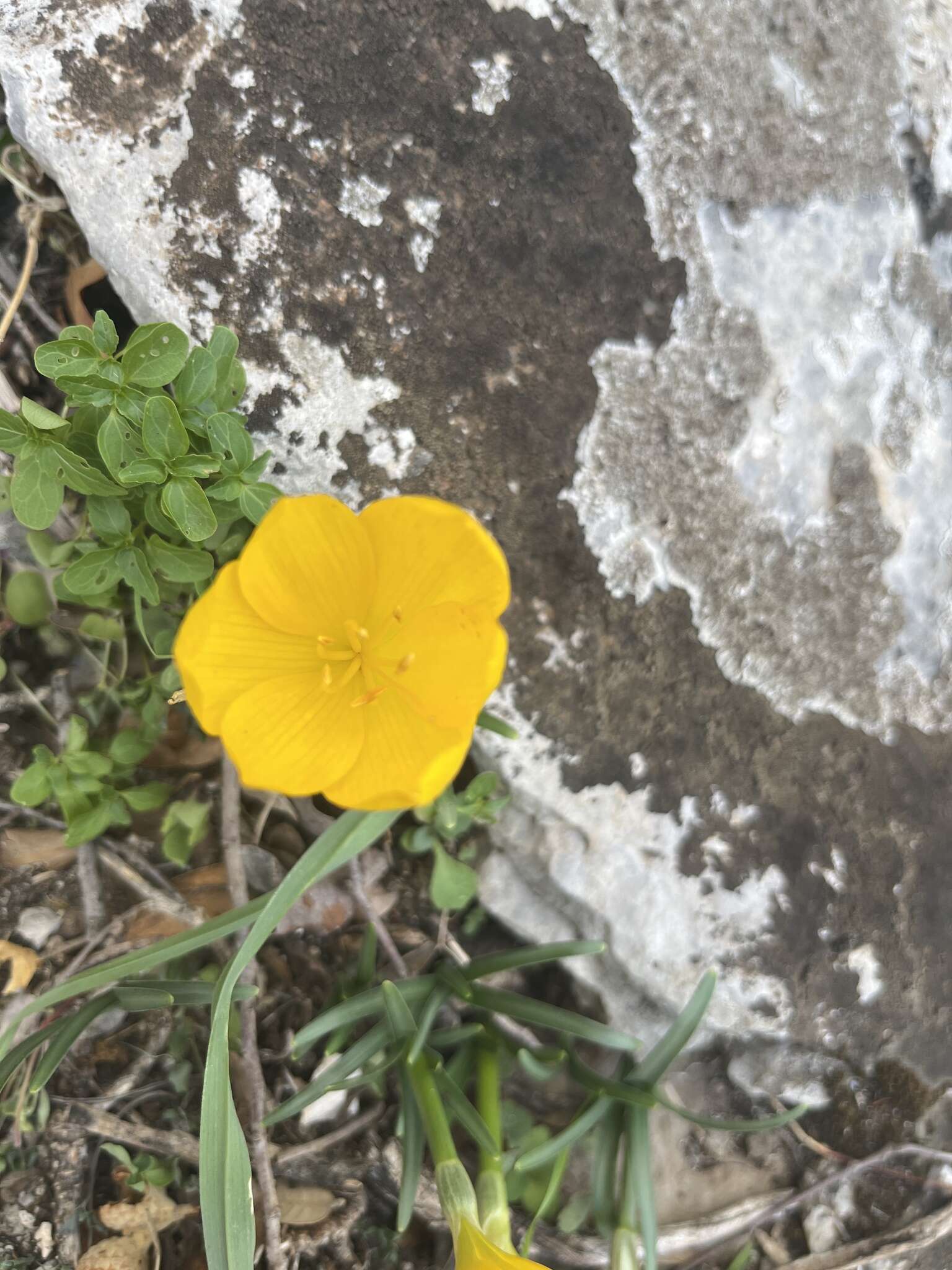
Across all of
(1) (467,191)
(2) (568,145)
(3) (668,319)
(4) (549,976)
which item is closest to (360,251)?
(1) (467,191)

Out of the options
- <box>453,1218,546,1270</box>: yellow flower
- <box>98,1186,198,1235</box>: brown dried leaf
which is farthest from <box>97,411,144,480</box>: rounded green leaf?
<box>98,1186,198,1235</box>: brown dried leaf

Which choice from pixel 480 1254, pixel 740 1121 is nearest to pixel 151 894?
pixel 480 1254

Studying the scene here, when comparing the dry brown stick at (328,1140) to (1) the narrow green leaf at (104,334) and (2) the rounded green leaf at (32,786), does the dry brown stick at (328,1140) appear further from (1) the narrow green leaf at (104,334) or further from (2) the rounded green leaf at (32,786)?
(1) the narrow green leaf at (104,334)

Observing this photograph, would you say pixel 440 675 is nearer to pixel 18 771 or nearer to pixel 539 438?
pixel 539 438

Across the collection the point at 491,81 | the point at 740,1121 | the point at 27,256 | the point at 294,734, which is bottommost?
the point at 740,1121

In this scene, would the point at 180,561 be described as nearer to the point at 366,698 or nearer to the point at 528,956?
the point at 366,698
